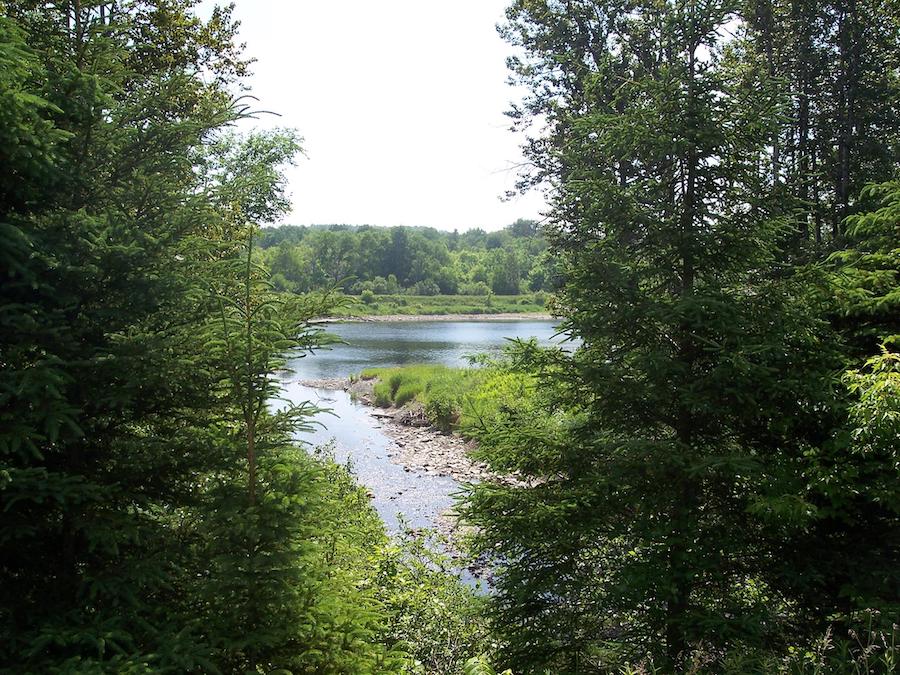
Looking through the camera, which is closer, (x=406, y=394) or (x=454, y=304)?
(x=406, y=394)

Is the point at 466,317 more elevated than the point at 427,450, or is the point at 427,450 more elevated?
the point at 466,317

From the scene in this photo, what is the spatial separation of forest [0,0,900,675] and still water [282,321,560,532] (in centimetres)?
65

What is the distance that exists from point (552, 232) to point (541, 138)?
3.43m

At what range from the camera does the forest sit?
3.52 meters

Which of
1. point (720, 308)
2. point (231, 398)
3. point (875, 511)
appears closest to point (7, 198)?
point (231, 398)

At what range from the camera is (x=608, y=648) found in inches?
205

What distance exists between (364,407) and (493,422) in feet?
74.2

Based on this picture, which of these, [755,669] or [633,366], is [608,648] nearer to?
[755,669]

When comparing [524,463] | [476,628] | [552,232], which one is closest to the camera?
[524,463]

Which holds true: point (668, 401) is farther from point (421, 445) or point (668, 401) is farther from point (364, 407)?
point (364, 407)

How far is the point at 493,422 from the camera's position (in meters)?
6.08

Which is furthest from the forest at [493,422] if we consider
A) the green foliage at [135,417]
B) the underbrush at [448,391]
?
the underbrush at [448,391]

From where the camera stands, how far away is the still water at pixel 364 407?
15.1m

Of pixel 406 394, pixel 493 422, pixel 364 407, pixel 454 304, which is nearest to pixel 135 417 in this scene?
pixel 493 422
